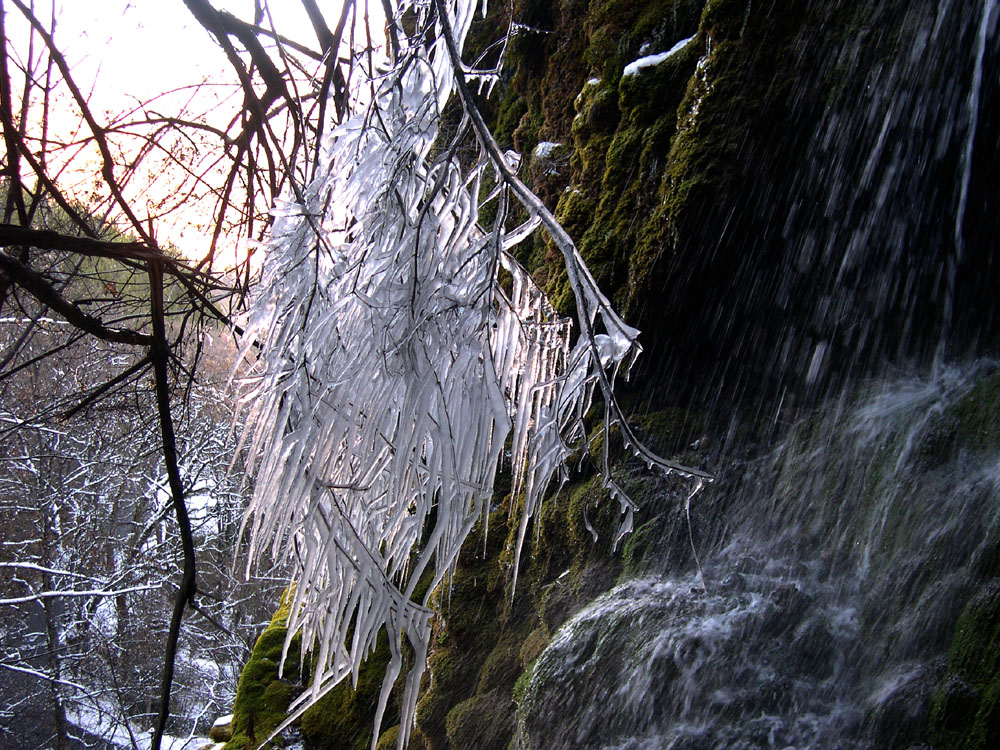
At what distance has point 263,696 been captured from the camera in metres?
4.30

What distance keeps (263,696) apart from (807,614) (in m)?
A: 3.34

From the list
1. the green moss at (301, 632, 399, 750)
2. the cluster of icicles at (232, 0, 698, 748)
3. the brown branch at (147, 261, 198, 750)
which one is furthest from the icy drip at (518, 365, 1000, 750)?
the cluster of icicles at (232, 0, 698, 748)

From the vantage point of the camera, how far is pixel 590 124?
402cm

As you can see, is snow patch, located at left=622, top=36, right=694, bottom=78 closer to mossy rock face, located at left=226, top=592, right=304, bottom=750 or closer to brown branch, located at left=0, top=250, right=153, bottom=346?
brown branch, located at left=0, top=250, right=153, bottom=346

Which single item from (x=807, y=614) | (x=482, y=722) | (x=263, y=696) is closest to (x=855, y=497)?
(x=807, y=614)

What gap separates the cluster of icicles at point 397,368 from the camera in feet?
3.93

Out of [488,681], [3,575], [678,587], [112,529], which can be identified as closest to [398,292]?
[678,587]

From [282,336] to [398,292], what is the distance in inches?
11.5

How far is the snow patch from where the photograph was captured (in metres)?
3.74

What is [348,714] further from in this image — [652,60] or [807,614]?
[652,60]

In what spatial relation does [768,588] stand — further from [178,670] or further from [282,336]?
[178,670]

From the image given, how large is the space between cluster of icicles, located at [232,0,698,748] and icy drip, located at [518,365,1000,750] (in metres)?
1.72

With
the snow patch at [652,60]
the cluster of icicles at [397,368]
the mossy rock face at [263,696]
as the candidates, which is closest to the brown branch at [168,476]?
the cluster of icicles at [397,368]

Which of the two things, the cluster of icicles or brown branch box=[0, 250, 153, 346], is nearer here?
the cluster of icicles
